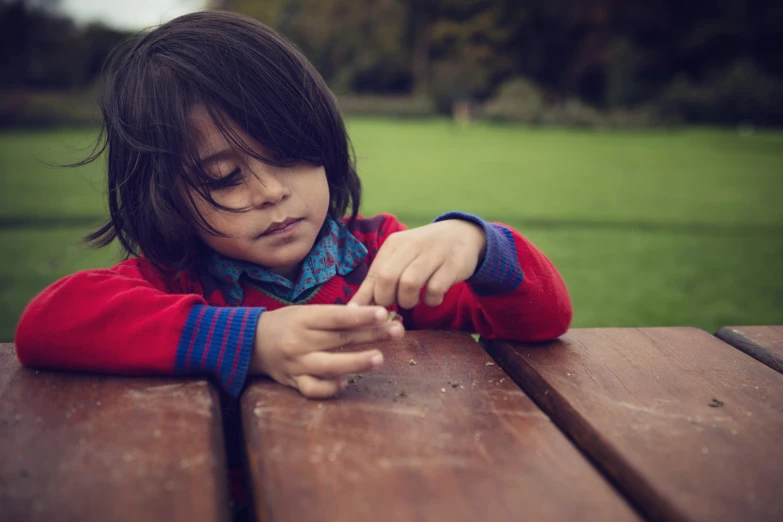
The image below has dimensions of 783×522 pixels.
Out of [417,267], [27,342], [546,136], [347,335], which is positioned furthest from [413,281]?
[546,136]

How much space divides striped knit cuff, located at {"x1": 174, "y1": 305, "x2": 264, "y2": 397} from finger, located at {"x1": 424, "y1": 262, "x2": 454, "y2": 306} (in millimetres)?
282

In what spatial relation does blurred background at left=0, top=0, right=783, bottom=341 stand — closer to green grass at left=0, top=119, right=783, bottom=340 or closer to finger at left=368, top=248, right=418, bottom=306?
green grass at left=0, top=119, right=783, bottom=340

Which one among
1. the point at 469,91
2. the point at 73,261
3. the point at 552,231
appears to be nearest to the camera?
the point at 73,261

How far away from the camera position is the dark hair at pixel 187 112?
129 centimetres

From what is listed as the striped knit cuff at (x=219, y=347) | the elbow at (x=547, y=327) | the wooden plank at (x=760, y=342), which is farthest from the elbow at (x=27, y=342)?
the wooden plank at (x=760, y=342)

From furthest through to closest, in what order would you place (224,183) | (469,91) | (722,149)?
1. (469,91)
2. (722,149)
3. (224,183)

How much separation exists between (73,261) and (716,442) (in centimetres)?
395

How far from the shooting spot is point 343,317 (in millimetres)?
935

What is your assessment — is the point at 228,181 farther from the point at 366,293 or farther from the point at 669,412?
the point at 669,412

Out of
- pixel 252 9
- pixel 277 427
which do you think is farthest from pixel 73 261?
pixel 252 9

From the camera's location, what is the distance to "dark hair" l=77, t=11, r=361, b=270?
1288mm

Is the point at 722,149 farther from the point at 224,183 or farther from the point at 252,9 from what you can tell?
the point at 252,9

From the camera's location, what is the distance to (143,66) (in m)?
1.36

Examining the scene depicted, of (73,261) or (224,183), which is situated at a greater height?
(224,183)
